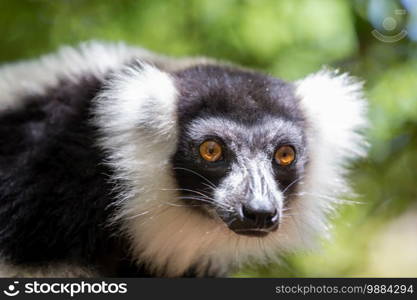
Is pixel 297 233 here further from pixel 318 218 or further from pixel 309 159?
pixel 309 159

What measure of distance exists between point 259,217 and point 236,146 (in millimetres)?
432

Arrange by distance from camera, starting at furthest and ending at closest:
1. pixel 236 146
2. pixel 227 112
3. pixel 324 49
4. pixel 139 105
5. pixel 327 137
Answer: pixel 324 49 → pixel 327 137 → pixel 139 105 → pixel 227 112 → pixel 236 146

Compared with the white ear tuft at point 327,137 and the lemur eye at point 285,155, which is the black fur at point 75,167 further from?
the white ear tuft at point 327,137

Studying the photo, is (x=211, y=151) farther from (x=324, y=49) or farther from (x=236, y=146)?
(x=324, y=49)

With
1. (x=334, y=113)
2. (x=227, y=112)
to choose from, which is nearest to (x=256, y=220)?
(x=227, y=112)

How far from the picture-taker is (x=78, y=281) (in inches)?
124

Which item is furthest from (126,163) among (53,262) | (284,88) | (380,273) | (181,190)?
(380,273)

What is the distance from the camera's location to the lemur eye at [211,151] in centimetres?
327

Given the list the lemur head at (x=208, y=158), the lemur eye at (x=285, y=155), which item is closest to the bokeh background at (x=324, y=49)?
the lemur head at (x=208, y=158)

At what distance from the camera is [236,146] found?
3.24 metres

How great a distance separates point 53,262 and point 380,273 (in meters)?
1.91

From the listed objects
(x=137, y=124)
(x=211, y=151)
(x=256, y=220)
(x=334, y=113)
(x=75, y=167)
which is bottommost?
(x=256, y=220)

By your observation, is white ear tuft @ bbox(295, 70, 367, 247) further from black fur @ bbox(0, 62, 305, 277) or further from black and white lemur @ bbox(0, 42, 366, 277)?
black fur @ bbox(0, 62, 305, 277)

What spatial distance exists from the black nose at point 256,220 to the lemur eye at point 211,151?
0.35 meters
